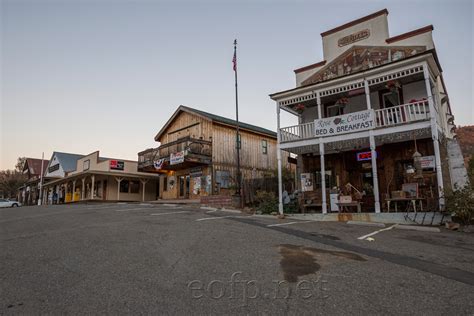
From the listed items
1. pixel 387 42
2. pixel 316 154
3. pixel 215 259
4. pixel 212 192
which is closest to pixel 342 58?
pixel 387 42

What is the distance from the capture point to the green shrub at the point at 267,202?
51.6 ft

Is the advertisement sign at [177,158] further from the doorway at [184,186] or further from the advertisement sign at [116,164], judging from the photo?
the advertisement sign at [116,164]

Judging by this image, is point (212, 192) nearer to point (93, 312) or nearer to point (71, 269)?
point (71, 269)

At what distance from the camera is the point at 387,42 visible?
1520 cm

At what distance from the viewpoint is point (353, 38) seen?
16516mm

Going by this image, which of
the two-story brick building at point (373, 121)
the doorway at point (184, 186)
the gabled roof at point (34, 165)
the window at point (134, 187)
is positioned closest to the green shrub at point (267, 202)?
the two-story brick building at point (373, 121)

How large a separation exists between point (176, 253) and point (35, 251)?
3218 millimetres

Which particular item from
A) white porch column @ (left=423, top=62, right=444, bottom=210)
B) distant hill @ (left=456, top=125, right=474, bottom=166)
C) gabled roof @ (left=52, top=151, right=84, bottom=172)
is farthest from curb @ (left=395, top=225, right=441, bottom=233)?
gabled roof @ (left=52, top=151, right=84, bottom=172)

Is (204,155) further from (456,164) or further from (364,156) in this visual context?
(456,164)

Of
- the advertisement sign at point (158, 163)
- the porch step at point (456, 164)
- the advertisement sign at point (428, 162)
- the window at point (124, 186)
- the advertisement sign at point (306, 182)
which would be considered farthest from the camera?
the window at point (124, 186)

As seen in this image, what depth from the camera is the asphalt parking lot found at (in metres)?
3.90

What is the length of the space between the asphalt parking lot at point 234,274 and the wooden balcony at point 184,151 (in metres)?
14.2

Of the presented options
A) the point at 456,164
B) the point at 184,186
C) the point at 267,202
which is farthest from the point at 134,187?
the point at 456,164

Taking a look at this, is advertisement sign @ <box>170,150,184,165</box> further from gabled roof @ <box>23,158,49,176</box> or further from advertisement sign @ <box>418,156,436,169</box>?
gabled roof @ <box>23,158,49,176</box>
